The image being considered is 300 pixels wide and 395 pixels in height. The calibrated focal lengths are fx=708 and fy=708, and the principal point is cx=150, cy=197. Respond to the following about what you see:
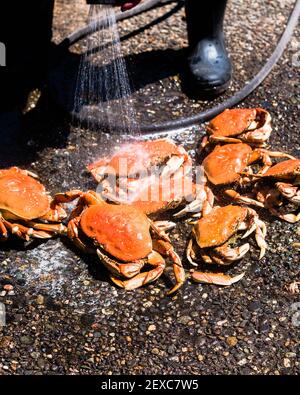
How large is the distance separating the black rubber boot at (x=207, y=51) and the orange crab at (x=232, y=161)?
26.8 inches

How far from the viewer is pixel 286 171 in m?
3.71

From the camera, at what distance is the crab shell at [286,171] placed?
145 inches

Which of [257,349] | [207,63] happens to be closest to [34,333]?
[257,349]

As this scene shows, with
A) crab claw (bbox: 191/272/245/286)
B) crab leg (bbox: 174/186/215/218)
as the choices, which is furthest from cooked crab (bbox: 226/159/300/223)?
crab claw (bbox: 191/272/245/286)

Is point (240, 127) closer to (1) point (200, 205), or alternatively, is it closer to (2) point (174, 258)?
(1) point (200, 205)

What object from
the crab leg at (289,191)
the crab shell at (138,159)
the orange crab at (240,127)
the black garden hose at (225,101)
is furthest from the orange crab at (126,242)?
the black garden hose at (225,101)

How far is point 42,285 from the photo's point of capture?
3.53 meters

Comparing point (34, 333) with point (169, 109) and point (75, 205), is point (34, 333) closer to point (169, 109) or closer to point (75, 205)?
point (75, 205)

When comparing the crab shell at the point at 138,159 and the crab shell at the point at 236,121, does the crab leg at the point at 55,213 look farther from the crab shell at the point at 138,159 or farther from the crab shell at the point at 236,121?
the crab shell at the point at 236,121

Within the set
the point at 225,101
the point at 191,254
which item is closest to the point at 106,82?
the point at 225,101

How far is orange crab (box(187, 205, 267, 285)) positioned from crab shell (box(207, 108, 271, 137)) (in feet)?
2.08

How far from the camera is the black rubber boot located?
14.8 feet

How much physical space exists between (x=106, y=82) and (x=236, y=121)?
1084 millimetres

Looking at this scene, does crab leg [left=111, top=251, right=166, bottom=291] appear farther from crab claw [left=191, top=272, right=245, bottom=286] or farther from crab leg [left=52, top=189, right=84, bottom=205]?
crab leg [left=52, top=189, right=84, bottom=205]
